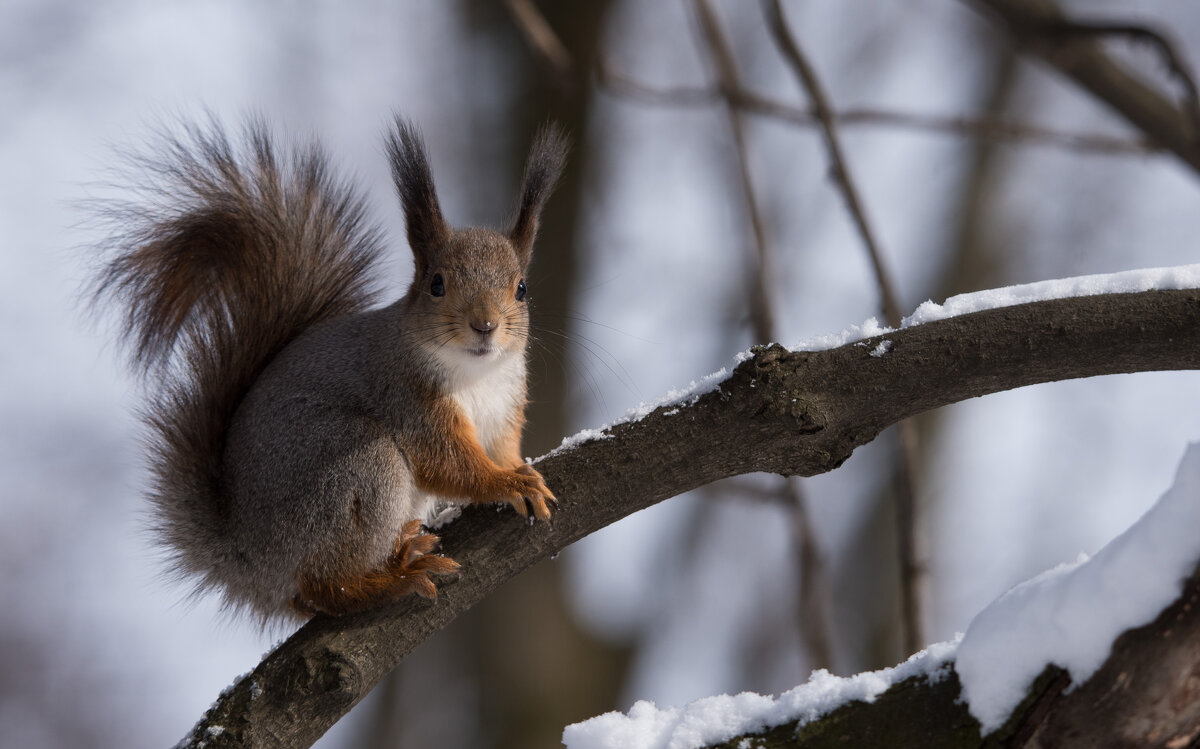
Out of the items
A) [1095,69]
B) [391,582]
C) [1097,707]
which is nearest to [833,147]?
[1095,69]

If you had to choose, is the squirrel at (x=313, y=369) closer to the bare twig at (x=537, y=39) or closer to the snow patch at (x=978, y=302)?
the snow patch at (x=978, y=302)

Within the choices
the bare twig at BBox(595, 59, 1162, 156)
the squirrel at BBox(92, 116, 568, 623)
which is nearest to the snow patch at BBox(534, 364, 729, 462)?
the squirrel at BBox(92, 116, 568, 623)

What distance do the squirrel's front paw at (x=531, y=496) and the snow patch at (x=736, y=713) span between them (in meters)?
0.35

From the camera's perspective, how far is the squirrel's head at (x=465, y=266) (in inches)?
83.0

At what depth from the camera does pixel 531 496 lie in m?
1.73

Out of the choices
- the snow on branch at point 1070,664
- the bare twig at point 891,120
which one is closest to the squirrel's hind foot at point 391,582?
the snow on branch at point 1070,664

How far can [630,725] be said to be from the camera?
157cm

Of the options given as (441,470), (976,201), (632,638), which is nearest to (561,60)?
(441,470)

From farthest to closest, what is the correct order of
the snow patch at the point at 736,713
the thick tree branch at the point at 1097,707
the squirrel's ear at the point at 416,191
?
1. the squirrel's ear at the point at 416,191
2. the snow patch at the point at 736,713
3. the thick tree branch at the point at 1097,707

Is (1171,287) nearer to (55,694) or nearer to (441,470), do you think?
(441,470)

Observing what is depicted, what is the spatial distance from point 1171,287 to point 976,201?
15.4ft

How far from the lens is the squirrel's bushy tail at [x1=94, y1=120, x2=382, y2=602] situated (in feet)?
7.27

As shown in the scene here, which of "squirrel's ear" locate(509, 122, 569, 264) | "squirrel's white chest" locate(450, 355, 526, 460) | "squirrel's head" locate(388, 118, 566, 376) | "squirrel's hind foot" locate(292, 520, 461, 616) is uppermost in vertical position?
"squirrel's ear" locate(509, 122, 569, 264)

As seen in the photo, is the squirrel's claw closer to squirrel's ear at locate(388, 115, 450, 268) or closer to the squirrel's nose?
the squirrel's nose
